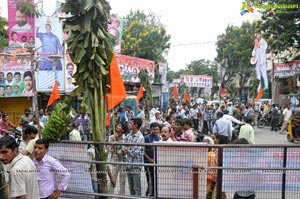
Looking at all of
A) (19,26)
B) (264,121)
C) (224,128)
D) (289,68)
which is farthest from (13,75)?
(289,68)

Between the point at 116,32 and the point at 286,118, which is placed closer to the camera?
the point at 286,118

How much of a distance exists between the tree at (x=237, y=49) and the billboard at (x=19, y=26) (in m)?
24.6

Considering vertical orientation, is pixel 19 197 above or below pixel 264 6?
below

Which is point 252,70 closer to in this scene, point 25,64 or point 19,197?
point 25,64

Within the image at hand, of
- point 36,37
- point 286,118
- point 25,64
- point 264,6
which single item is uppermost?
point 264,6

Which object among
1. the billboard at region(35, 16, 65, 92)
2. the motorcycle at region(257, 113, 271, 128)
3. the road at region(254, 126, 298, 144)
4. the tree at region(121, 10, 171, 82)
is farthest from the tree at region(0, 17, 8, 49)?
the motorcycle at region(257, 113, 271, 128)

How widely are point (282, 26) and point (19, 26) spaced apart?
14.5m

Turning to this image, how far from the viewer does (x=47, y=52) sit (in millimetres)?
18984

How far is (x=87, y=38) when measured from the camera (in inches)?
A: 207

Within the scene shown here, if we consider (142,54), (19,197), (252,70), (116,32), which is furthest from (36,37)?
(252,70)

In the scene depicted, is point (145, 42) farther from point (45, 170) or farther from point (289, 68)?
point (45, 170)

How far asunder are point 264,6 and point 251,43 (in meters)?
19.4

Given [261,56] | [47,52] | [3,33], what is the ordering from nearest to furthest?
[261,56]
[47,52]
[3,33]

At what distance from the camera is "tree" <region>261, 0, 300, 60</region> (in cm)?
1841
